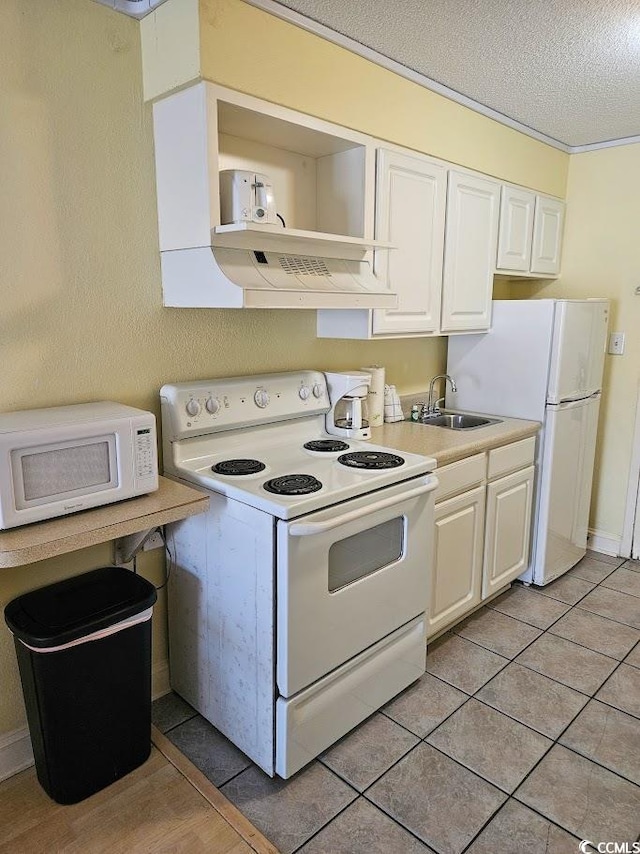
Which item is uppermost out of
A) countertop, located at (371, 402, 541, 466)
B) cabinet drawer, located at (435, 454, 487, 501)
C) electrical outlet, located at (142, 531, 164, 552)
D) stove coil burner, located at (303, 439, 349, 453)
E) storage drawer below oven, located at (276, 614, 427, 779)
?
stove coil burner, located at (303, 439, 349, 453)

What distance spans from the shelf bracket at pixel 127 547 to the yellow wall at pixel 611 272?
273 cm

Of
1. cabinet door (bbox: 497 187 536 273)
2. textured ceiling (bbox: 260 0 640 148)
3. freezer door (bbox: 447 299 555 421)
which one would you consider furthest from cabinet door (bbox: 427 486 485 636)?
textured ceiling (bbox: 260 0 640 148)

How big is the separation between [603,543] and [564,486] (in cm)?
76

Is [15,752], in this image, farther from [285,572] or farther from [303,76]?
[303,76]

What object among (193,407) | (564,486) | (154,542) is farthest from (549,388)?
(154,542)

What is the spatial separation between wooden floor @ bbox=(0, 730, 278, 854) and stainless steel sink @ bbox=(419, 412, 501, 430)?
1.90 metres

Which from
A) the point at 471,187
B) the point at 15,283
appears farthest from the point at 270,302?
the point at 471,187

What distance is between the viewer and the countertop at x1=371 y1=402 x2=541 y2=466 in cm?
232

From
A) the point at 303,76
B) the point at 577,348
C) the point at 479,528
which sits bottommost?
the point at 479,528

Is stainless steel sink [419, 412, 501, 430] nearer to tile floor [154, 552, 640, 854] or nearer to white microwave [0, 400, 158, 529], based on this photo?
tile floor [154, 552, 640, 854]

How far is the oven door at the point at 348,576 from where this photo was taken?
1663 millimetres

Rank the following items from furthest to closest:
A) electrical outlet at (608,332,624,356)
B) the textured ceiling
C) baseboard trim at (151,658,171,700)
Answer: electrical outlet at (608,332,624,356) → baseboard trim at (151,658,171,700) → the textured ceiling

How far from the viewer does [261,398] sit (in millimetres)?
2201

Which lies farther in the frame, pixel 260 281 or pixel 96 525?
pixel 260 281
